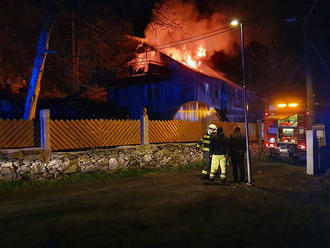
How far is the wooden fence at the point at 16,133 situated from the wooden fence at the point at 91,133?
0.63 meters

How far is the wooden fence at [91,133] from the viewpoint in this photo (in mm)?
10085

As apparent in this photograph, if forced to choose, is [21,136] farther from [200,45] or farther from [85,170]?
[200,45]

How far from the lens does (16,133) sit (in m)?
9.34

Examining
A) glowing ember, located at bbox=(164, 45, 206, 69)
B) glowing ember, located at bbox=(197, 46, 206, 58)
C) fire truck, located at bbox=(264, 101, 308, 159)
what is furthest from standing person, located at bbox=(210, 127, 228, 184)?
glowing ember, located at bbox=(197, 46, 206, 58)

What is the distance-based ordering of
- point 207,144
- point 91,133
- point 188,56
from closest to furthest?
1. point 207,144
2. point 91,133
3. point 188,56

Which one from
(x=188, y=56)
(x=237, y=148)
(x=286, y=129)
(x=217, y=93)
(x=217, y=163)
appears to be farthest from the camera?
(x=188, y=56)

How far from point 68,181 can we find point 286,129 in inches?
459

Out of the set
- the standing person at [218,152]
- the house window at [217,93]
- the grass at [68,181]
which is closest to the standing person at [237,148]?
the standing person at [218,152]

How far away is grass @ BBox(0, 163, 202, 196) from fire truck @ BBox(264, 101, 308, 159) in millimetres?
6769

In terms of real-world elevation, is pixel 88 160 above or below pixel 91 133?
below

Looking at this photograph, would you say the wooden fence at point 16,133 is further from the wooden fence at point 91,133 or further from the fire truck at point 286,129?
the fire truck at point 286,129

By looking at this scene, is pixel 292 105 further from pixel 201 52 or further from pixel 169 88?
pixel 201 52

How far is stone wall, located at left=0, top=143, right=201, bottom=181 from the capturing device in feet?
29.7

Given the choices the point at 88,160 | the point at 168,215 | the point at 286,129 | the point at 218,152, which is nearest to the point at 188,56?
the point at 286,129
